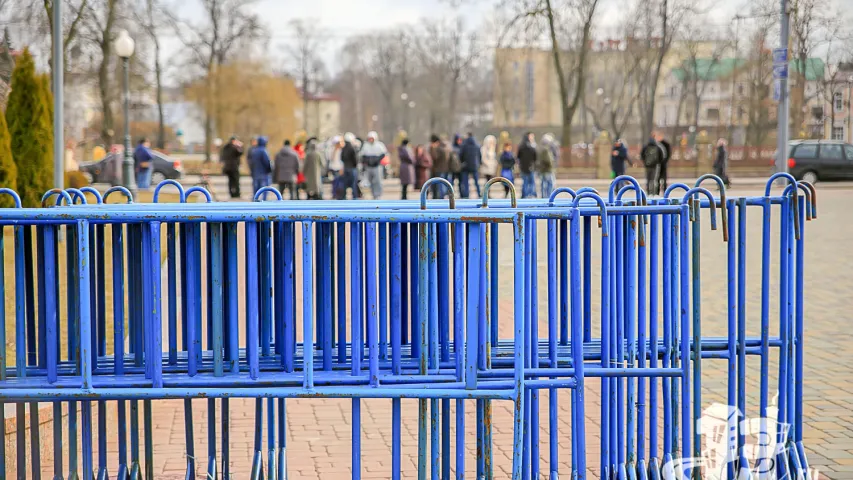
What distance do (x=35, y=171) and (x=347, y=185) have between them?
29.3 feet

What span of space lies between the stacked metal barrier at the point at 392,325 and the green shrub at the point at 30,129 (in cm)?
1444

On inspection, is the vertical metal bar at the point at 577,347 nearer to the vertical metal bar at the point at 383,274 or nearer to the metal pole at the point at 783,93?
the vertical metal bar at the point at 383,274

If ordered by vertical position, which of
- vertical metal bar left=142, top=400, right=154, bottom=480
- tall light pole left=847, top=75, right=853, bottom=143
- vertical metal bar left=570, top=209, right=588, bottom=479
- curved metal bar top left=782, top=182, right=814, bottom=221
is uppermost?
tall light pole left=847, top=75, right=853, bottom=143

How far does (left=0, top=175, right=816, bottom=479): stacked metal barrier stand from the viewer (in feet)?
14.3

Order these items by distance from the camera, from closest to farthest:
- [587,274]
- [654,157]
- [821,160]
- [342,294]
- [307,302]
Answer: [307,302] < [342,294] < [587,274] < [654,157] < [821,160]

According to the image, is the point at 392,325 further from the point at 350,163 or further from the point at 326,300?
the point at 350,163

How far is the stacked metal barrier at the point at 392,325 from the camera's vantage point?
4.36m

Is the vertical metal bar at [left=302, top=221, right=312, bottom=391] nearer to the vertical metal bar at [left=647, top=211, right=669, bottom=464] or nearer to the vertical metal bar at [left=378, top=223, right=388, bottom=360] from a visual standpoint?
the vertical metal bar at [left=378, top=223, right=388, bottom=360]

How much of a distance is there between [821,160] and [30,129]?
85.0ft

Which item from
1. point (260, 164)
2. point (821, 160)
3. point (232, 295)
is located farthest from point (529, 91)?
point (232, 295)

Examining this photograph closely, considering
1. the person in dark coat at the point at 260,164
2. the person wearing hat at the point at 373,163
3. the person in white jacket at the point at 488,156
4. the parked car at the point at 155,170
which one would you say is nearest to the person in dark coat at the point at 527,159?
the person in white jacket at the point at 488,156

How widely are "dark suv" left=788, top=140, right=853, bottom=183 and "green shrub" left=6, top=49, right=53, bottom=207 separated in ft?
81.6

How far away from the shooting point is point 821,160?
122 ft

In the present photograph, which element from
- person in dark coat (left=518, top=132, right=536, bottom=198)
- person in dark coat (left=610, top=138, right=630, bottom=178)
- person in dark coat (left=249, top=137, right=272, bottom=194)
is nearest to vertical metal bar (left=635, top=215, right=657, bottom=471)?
person in dark coat (left=249, top=137, right=272, bottom=194)
